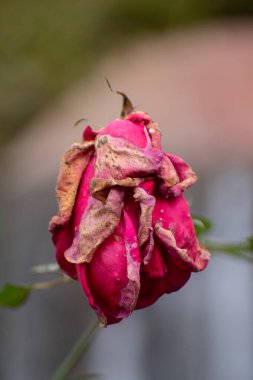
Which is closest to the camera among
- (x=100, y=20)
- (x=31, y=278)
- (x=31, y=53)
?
(x=31, y=278)

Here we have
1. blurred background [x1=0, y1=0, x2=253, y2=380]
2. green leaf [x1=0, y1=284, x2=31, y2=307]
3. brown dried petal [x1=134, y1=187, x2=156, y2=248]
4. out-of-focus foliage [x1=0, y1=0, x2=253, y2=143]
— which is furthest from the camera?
out-of-focus foliage [x1=0, y1=0, x2=253, y2=143]

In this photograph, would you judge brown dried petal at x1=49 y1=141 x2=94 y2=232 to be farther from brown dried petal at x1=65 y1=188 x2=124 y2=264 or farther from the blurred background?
the blurred background

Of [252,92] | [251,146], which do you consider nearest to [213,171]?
[251,146]

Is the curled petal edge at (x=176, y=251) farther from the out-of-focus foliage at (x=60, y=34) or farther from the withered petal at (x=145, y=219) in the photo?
the out-of-focus foliage at (x=60, y=34)

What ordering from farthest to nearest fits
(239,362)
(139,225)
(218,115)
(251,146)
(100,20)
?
(100,20) → (218,115) → (251,146) → (239,362) → (139,225)

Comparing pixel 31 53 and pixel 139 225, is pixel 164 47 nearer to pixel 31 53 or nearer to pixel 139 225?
pixel 31 53

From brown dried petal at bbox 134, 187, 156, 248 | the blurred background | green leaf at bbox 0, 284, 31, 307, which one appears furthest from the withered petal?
the blurred background

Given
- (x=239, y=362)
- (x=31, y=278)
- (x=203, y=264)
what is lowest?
(x=239, y=362)
